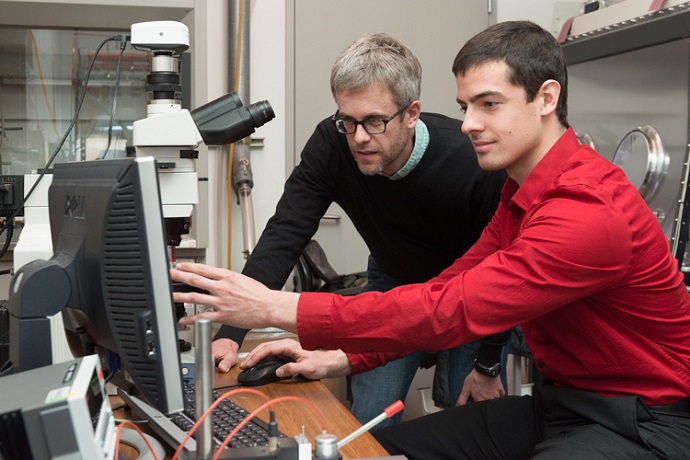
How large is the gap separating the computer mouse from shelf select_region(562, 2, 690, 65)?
1656 mm

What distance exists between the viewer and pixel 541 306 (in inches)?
48.4

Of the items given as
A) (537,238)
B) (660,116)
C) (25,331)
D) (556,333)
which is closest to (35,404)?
(25,331)

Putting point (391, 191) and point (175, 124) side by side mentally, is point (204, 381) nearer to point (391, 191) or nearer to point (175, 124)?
point (175, 124)

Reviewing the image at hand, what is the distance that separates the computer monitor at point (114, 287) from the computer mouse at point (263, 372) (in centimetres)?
45

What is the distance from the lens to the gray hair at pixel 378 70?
180cm

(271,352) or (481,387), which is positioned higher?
(271,352)

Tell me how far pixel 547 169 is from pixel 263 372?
62 centimetres

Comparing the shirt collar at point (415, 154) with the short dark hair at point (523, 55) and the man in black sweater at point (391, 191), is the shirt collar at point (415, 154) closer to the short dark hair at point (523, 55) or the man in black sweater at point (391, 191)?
the man in black sweater at point (391, 191)

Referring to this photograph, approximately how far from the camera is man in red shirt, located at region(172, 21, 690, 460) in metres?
1.21

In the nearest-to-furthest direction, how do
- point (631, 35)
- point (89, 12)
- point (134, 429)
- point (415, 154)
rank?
1. point (134, 429)
2. point (415, 154)
3. point (631, 35)
4. point (89, 12)

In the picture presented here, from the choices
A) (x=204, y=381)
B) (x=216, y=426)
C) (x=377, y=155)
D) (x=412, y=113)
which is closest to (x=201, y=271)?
(x=216, y=426)

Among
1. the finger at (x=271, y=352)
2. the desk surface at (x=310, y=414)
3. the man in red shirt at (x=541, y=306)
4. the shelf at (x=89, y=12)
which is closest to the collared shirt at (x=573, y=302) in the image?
the man in red shirt at (x=541, y=306)

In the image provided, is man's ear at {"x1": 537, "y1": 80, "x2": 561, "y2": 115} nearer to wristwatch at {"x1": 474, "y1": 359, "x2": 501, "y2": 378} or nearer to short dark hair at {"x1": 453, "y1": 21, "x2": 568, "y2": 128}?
short dark hair at {"x1": 453, "y1": 21, "x2": 568, "y2": 128}

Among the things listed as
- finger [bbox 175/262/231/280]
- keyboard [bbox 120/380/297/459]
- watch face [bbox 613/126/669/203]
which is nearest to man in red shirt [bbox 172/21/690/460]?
finger [bbox 175/262/231/280]
